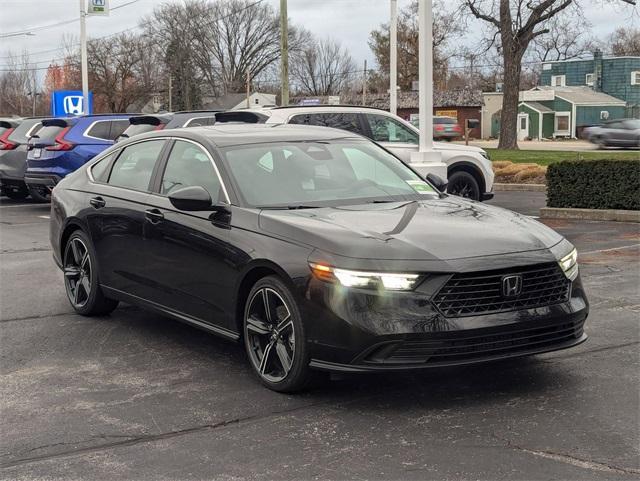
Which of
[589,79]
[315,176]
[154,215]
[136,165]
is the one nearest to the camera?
[315,176]

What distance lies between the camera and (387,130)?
13.2m

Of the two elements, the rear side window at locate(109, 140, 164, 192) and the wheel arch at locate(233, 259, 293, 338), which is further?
the rear side window at locate(109, 140, 164, 192)

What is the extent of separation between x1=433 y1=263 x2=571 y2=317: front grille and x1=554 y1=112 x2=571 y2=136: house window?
6885 centimetres

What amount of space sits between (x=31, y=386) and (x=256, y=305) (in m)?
1.54

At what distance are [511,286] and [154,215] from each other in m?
2.74

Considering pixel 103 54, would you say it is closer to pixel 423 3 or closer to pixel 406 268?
pixel 423 3

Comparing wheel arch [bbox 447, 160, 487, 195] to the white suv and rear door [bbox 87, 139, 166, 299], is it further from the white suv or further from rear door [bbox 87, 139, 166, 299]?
rear door [bbox 87, 139, 166, 299]

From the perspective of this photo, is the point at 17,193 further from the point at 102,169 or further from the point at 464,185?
the point at 102,169

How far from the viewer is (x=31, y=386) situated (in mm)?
5312

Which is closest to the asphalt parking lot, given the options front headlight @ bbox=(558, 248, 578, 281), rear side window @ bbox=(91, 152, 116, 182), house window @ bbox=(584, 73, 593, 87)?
front headlight @ bbox=(558, 248, 578, 281)

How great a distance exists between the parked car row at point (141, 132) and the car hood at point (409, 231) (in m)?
4.64

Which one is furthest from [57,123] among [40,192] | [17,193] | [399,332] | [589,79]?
[589,79]

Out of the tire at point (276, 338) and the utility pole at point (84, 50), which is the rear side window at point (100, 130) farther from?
the utility pole at point (84, 50)

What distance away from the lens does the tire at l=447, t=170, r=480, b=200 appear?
44.8 ft
